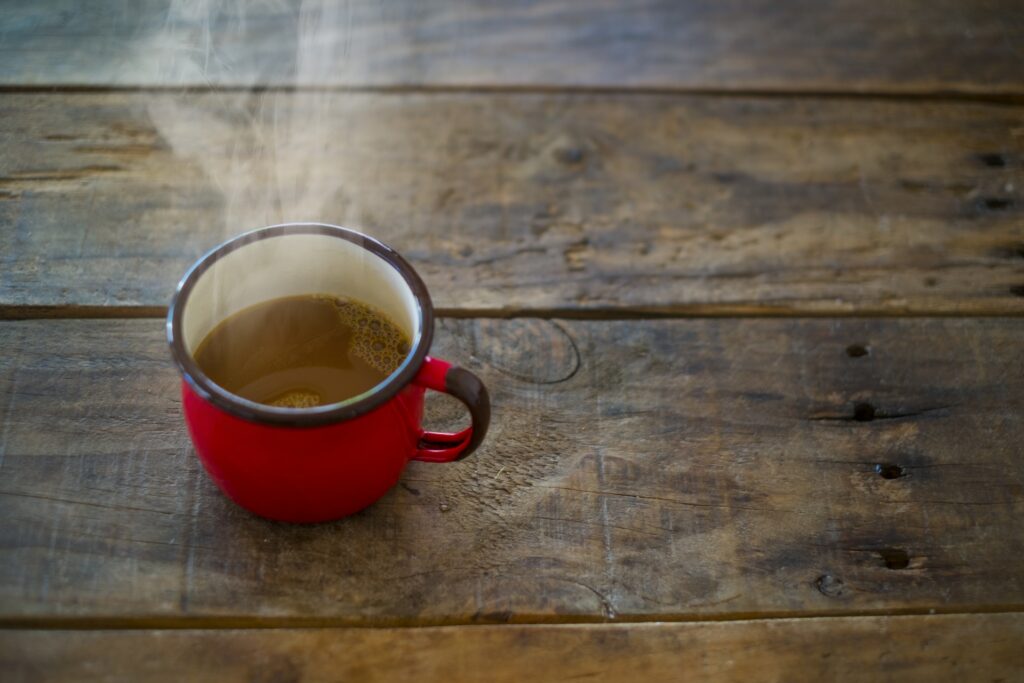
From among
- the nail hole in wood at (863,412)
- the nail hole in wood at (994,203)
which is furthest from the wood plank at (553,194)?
the nail hole in wood at (863,412)

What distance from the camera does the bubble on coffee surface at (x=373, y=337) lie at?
27.8 inches

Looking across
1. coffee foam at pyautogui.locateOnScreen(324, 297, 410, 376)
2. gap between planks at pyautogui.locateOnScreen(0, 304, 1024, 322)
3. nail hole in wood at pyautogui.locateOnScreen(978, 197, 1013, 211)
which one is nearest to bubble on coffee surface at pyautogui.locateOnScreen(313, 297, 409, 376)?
coffee foam at pyautogui.locateOnScreen(324, 297, 410, 376)

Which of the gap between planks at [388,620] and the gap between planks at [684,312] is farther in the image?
the gap between planks at [684,312]

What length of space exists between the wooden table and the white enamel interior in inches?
4.6

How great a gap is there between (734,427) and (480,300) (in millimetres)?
247

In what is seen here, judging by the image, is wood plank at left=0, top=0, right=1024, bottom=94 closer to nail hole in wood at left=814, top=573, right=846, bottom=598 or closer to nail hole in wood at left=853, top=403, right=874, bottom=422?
nail hole in wood at left=853, top=403, right=874, bottom=422

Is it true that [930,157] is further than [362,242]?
Yes

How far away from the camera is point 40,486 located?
0.70 m

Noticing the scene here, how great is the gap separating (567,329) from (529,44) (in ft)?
1.37

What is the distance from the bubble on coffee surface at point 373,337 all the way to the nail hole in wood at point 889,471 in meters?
0.39

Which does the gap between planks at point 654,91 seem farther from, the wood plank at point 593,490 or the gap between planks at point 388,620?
the gap between planks at point 388,620

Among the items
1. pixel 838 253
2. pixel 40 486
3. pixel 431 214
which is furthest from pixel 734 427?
pixel 40 486

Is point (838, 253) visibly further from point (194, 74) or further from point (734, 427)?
point (194, 74)

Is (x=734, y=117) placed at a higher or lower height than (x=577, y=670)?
higher
